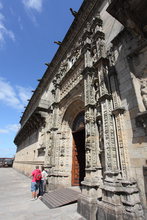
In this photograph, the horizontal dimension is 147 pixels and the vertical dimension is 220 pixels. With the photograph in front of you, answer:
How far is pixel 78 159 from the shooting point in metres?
6.45

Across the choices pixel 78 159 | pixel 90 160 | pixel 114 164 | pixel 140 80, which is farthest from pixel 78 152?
pixel 140 80

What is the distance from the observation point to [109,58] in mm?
4281

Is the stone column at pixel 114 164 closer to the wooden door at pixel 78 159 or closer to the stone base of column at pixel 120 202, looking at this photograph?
the stone base of column at pixel 120 202

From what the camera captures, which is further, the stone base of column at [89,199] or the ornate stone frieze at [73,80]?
the ornate stone frieze at [73,80]

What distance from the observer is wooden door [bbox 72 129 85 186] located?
616 centimetres

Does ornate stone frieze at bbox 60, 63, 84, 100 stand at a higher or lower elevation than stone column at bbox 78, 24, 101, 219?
higher

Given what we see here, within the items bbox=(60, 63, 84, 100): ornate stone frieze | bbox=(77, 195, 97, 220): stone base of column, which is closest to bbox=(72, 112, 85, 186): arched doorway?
bbox=(60, 63, 84, 100): ornate stone frieze

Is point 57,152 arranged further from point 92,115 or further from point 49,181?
point 92,115

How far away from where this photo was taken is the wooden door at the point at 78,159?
6.16 meters

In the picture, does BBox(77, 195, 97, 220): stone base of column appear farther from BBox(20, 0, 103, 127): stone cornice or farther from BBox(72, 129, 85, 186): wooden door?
BBox(20, 0, 103, 127): stone cornice

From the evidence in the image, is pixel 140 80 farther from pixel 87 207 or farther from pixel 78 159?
pixel 78 159

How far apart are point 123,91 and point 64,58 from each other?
6.76m

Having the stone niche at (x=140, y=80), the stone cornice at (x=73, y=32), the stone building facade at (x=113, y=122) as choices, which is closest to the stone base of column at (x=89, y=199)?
the stone building facade at (x=113, y=122)

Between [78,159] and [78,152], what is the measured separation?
1.19ft
